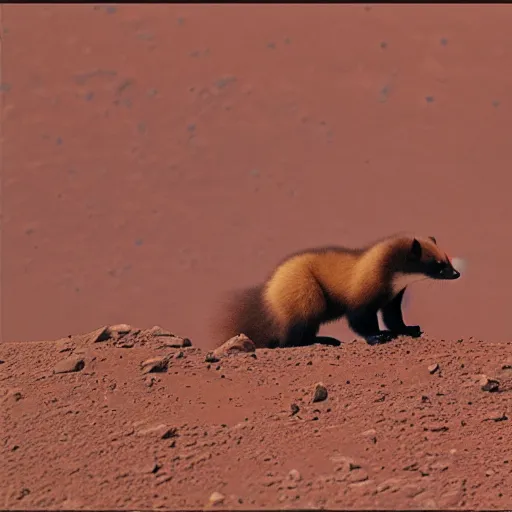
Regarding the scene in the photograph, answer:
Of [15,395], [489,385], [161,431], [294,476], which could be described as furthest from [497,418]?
[15,395]

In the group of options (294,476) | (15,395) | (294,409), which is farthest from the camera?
(15,395)

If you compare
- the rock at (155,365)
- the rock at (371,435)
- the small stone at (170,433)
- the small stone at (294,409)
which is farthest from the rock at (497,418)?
the rock at (155,365)

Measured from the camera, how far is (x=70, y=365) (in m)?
9.30

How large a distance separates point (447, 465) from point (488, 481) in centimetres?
34

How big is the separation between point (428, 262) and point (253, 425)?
10.3 feet

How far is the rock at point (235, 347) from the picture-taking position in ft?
30.9

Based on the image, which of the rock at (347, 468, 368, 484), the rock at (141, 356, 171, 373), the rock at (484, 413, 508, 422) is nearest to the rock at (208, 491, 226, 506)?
the rock at (347, 468, 368, 484)

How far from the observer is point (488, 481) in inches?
293

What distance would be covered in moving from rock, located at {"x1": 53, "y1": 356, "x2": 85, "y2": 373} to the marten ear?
3706 millimetres

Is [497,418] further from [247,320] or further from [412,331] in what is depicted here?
[247,320]

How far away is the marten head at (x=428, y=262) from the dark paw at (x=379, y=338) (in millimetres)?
736

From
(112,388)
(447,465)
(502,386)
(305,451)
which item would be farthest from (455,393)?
(112,388)

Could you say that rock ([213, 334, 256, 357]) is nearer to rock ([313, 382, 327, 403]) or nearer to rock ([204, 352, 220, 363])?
rock ([204, 352, 220, 363])

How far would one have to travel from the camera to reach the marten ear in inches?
396
